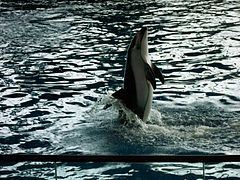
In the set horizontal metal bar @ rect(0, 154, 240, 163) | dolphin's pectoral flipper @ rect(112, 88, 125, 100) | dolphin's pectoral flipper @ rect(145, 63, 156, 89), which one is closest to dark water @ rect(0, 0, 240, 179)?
dolphin's pectoral flipper @ rect(112, 88, 125, 100)

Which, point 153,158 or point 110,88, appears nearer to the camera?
point 153,158

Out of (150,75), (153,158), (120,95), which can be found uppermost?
(153,158)

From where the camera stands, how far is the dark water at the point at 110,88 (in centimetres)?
568

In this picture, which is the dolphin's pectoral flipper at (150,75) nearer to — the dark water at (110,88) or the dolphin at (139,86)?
the dolphin at (139,86)

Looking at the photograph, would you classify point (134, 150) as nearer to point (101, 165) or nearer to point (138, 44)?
point (101, 165)

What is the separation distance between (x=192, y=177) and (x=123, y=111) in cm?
142

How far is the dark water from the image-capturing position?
568 centimetres

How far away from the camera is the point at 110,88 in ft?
27.5

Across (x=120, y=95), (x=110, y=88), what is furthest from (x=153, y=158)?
(x=110, y=88)

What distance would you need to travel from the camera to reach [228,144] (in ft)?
18.9

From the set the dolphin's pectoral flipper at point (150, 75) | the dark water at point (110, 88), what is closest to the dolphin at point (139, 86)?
the dolphin's pectoral flipper at point (150, 75)

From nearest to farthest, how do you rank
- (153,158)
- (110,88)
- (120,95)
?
1. (153,158)
2. (120,95)
3. (110,88)

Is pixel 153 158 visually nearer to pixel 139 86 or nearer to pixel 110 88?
pixel 139 86

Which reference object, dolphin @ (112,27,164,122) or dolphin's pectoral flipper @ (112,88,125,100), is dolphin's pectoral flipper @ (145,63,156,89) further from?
dolphin's pectoral flipper @ (112,88,125,100)
